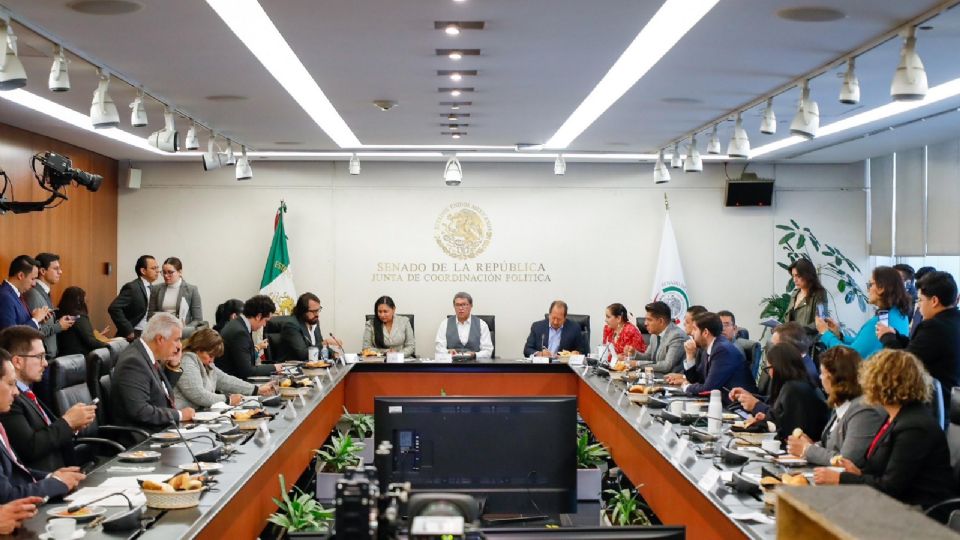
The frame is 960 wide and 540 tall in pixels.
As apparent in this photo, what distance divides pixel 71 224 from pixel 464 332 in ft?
12.6

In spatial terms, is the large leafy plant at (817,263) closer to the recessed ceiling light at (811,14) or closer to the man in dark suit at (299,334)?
the man in dark suit at (299,334)

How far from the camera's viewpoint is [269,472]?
434 centimetres

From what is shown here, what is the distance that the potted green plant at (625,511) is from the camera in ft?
14.6

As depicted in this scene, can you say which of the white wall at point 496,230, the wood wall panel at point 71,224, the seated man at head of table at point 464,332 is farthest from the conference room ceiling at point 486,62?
the white wall at point 496,230

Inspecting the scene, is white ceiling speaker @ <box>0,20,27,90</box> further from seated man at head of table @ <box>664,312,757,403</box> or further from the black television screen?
seated man at head of table @ <box>664,312,757,403</box>

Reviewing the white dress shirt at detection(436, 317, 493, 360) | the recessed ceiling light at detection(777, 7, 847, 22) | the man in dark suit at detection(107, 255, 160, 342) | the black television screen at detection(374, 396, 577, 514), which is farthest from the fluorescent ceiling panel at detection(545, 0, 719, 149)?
the man in dark suit at detection(107, 255, 160, 342)

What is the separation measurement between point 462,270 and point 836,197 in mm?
4314

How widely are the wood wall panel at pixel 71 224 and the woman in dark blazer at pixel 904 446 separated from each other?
6.65 metres

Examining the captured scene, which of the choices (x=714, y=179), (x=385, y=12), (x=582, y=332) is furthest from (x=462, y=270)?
(x=385, y=12)

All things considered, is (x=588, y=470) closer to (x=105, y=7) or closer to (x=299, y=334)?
(x=105, y=7)

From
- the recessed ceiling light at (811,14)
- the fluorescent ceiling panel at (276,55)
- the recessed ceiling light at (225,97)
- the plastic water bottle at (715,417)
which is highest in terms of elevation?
the fluorescent ceiling panel at (276,55)

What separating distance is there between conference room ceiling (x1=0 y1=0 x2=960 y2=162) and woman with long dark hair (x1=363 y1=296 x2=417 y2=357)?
1646mm

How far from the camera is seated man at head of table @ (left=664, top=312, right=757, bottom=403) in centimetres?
635

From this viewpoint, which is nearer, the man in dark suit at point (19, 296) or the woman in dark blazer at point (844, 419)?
the woman in dark blazer at point (844, 419)
